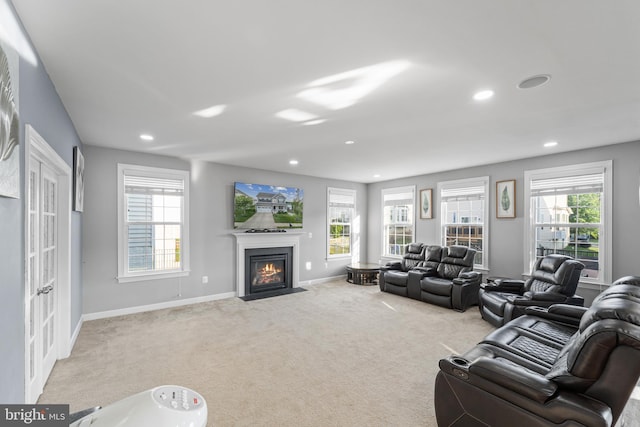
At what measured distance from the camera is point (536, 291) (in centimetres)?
416

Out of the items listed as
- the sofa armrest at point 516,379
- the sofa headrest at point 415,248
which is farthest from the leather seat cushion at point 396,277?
the sofa armrest at point 516,379

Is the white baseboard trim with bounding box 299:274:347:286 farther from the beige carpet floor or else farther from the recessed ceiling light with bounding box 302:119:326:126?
the recessed ceiling light with bounding box 302:119:326:126

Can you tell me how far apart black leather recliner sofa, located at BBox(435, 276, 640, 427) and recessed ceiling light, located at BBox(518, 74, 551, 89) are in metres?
1.68

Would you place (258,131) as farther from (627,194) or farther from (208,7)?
(627,194)

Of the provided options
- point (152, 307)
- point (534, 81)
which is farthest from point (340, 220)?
point (534, 81)

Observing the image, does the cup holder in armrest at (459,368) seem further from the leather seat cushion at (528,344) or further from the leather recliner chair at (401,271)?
the leather recliner chair at (401,271)

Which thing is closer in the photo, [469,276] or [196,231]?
[469,276]

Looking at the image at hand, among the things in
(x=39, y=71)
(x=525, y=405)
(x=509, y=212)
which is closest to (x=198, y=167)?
(x=39, y=71)

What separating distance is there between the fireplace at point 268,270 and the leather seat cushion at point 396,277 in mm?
2087

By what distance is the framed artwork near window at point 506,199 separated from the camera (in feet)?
17.3

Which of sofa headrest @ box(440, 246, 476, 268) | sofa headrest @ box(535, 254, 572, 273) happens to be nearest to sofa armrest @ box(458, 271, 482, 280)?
sofa headrest @ box(440, 246, 476, 268)

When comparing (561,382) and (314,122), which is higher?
(314,122)

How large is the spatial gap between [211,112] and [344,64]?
1642 millimetres

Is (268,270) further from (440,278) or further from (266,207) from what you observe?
(440,278)
